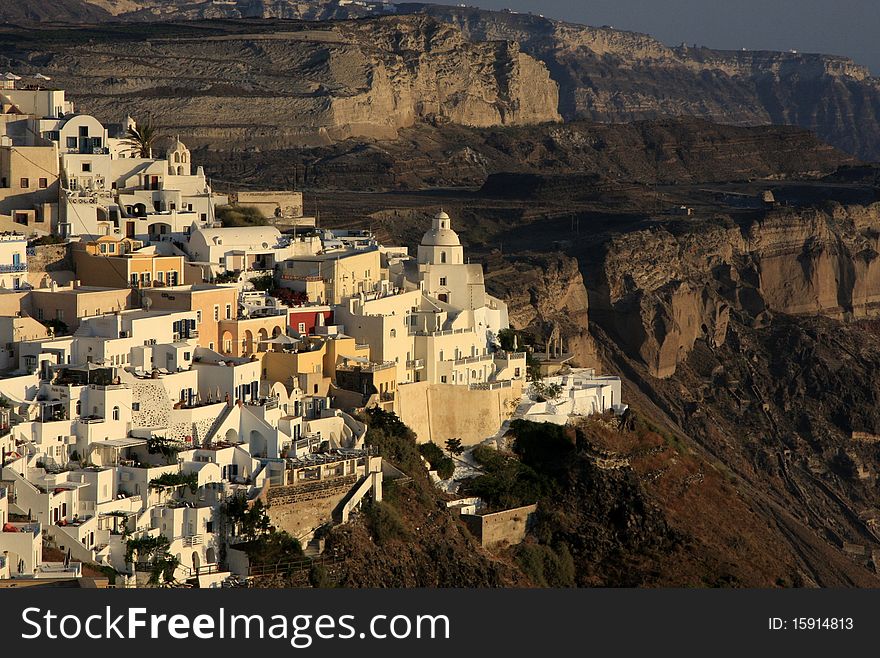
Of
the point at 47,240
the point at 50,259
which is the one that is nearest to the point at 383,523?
the point at 50,259

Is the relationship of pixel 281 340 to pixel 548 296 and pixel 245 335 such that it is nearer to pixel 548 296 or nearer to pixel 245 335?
pixel 245 335

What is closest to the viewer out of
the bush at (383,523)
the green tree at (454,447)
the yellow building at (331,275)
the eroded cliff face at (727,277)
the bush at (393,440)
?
the bush at (383,523)

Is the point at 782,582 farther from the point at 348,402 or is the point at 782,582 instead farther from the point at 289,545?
the point at 289,545

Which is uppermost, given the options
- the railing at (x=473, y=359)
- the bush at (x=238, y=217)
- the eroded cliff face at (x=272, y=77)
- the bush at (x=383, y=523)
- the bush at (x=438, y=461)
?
the eroded cliff face at (x=272, y=77)

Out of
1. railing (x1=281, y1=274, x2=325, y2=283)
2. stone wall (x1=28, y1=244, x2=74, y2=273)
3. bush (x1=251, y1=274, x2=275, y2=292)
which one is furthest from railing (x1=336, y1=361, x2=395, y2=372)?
stone wall (x1=28, y1=244, x2=74, y2=273)

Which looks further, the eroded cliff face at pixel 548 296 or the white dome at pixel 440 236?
the eroded cliff face at pixel 548 296

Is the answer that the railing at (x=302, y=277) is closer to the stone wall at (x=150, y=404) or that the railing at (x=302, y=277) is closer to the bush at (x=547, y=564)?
the bush at (x=547, y=564)

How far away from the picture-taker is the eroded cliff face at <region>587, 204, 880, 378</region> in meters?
101

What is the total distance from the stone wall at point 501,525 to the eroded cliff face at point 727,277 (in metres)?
46.1

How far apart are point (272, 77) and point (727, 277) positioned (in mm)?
59675

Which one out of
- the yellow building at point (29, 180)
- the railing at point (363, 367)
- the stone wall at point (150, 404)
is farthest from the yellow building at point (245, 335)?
the yellow building at point (29, 180)

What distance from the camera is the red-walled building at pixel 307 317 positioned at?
5562 centimetres

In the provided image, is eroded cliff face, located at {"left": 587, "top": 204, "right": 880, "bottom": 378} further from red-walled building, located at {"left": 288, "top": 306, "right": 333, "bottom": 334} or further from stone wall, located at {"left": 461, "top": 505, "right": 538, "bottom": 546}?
stone wall, located at {"left": 461, "top": 505, "right": 538, "bottom": 546}

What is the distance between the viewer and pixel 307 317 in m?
56.0
